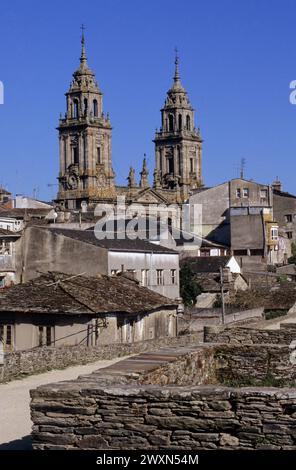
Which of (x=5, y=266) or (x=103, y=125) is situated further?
(x=103, y=125)

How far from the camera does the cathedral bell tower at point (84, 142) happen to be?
12581cm

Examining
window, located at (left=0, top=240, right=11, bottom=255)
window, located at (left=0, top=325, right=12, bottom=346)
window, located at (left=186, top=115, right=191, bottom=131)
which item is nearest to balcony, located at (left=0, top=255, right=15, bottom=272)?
window, located at (left=0, top=240, right=11, bottom=255)

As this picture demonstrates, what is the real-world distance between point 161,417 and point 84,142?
12077 cm

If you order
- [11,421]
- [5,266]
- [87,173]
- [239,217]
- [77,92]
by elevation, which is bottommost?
[11,421]

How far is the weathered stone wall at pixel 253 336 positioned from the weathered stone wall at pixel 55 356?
24.4ft

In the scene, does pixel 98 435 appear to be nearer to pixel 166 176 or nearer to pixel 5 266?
pixel 5 266

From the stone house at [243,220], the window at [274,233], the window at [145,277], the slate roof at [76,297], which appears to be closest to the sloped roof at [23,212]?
the stone house at [243,220]

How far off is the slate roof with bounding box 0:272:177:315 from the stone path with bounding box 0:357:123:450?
12.2ft

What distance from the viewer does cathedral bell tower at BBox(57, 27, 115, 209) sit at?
125812 mm

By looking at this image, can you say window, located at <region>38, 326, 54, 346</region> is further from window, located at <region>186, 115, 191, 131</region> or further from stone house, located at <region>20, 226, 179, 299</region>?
window, located at <region>186, 115, 191, 131</region>

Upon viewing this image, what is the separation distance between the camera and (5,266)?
4241 centimetres

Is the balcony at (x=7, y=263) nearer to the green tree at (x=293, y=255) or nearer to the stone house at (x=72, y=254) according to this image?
the stone house at (x=72, y=254)

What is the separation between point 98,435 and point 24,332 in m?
23.5

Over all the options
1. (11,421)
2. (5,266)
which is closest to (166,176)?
(5,266)
